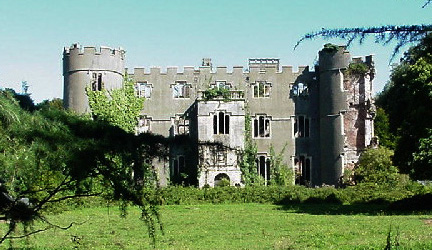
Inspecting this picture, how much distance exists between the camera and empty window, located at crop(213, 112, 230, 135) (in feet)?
118

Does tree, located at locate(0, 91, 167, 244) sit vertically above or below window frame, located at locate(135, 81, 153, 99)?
below

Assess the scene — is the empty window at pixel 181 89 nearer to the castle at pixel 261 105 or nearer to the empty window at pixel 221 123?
the castle at pixel 261 105

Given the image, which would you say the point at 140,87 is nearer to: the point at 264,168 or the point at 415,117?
the point at 264,168

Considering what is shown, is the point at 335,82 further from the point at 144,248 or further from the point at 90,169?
the point at 90,169

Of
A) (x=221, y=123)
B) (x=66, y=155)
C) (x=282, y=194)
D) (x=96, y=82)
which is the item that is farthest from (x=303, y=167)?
(x=66, y=155)

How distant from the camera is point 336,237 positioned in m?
12.8

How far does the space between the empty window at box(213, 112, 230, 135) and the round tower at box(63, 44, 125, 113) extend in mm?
6585

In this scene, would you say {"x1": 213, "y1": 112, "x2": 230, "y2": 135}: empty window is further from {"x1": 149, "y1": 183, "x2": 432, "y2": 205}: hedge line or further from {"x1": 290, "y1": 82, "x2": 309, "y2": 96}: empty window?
{"x1": 290, "y1": 82, "x2": 309, "y2": 96}: empty window

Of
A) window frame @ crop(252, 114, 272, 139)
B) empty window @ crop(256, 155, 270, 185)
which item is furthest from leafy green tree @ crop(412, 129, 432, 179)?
window frame @ crop(252, 114, 272, 139)

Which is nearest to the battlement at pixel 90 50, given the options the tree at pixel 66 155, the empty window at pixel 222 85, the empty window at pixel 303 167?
the empty window at pixel 222 85

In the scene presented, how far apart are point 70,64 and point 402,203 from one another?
73.5 ft

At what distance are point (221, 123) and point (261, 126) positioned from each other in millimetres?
4298

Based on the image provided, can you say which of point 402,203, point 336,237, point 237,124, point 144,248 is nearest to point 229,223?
point 336,237

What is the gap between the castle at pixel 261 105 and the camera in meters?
36.1
